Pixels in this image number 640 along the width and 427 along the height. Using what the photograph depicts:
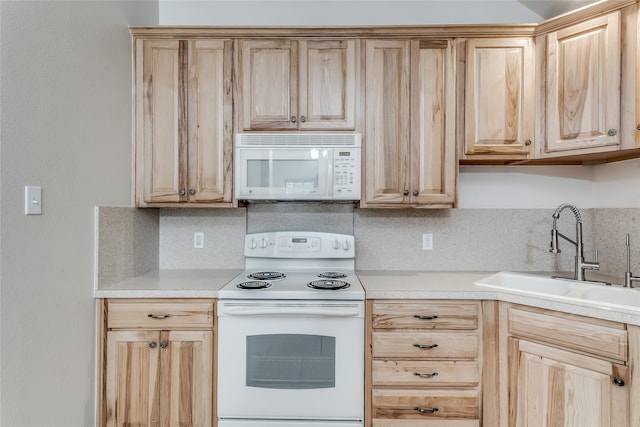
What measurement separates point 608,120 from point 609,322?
0.99 meters

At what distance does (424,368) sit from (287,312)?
0.72 m

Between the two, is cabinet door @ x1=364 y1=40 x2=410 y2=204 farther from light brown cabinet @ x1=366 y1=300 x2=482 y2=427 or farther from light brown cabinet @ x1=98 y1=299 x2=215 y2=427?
light brown cabinet @ x1=98 y1=299 x2=215 y2=427

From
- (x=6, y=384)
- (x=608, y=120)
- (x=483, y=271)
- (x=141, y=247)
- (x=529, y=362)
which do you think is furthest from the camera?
(x=483, y=271)

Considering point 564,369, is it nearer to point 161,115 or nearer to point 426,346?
point 426,346

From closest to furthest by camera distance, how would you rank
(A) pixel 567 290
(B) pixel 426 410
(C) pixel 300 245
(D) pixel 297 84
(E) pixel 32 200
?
(E) pixel 32 200
(B) pixel 426 410
(A) pixel 567 290
(D) pixel 297 84
(C) pixel 300 245

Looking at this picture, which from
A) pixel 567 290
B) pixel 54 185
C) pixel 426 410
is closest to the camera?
pixel 54 185

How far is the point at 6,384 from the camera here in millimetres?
1168

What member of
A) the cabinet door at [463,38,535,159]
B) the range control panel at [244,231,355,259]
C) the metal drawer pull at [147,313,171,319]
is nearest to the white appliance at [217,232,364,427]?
the metal drawer pull at [147,313,171,319]

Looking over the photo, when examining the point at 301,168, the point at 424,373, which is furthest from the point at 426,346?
the point at 301,168

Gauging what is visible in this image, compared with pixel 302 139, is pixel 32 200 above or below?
below

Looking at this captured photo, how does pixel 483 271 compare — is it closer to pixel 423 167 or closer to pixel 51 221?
pixel 423 167

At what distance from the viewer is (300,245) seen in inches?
87.4

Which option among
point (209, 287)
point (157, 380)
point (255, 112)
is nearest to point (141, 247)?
point (209, 287)

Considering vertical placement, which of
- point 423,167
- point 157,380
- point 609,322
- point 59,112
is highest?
point 59,112
